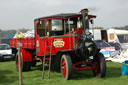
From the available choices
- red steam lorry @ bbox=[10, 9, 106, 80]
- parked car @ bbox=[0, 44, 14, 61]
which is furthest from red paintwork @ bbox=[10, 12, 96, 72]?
parked car @ bbox=[0, 44, 14, 61]

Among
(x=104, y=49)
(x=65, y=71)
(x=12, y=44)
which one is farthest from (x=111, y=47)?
(x=65, y=71)

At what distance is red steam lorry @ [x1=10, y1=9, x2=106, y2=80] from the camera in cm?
750

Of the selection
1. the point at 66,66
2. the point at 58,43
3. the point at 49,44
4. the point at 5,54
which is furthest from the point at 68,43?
the point at 5,54

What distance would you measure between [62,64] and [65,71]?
345 mm

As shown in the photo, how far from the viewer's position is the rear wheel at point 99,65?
7.73 metres

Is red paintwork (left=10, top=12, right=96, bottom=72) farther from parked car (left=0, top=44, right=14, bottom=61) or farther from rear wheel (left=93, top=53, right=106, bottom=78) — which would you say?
parked car (left=0, top=44, right=14, bottom=61)

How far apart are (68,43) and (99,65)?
5.34 ft

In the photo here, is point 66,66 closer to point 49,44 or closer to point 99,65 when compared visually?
point 49,44

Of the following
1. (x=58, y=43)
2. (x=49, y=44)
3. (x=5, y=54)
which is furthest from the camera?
(x=5, y=54)

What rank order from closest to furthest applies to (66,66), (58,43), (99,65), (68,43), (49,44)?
(66,66), (68,43), (58,43), (99,65), (49,44)

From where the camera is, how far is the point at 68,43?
25.1ft

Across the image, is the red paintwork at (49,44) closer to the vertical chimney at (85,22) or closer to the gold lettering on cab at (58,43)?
the gold lettering on cab at (58,43)

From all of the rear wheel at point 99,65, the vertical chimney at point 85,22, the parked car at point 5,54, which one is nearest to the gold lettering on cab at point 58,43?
the vertical chimney at point 85,22

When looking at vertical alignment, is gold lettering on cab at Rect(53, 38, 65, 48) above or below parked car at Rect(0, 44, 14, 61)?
above
